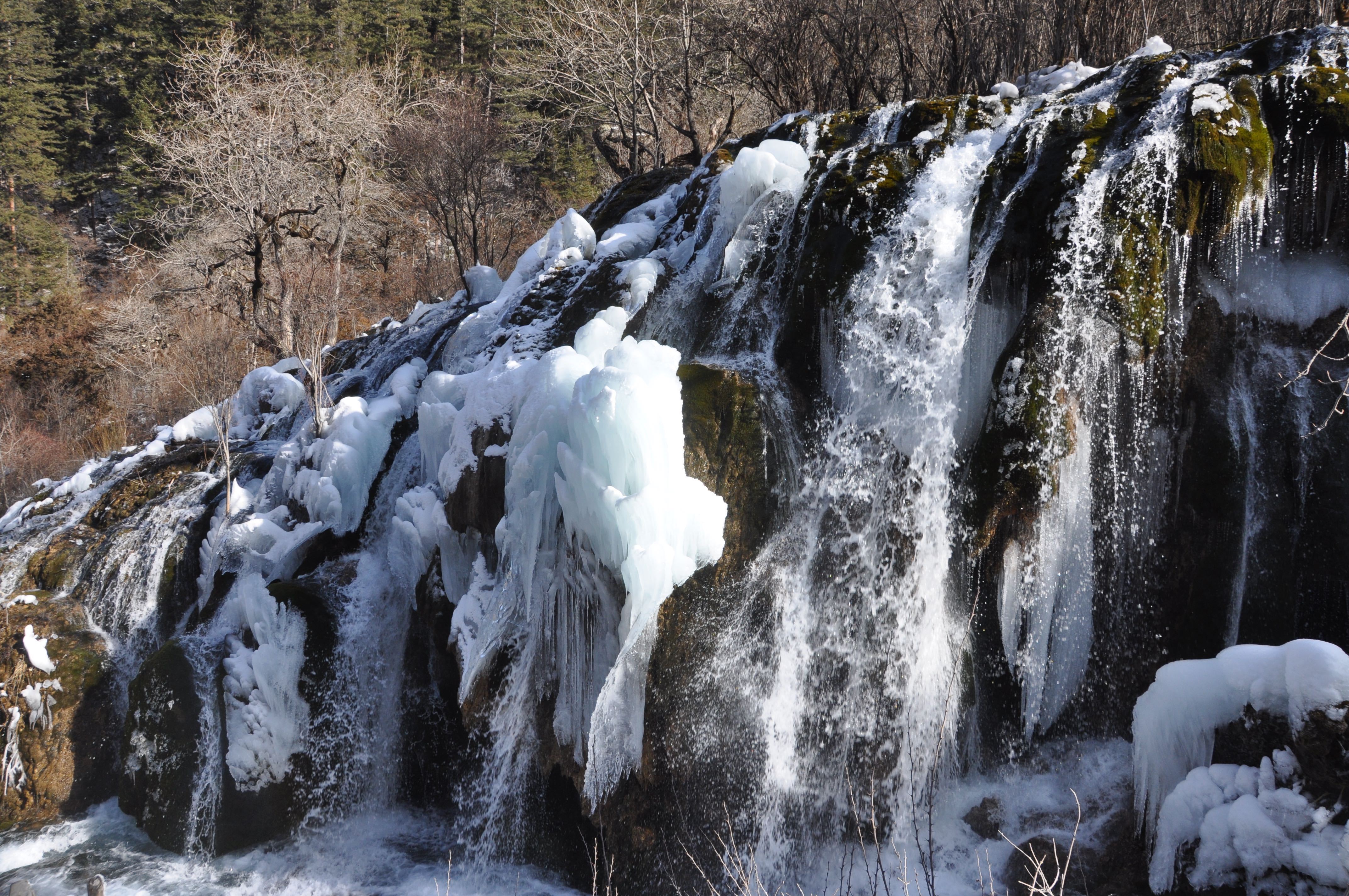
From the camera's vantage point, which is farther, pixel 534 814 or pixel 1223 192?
pixel 534 814

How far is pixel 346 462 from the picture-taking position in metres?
7.37

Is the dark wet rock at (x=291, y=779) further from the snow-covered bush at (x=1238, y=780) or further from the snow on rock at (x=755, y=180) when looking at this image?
the snow-covered bush at (x=1238, y=780)

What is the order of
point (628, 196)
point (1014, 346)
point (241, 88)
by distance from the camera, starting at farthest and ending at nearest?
point (241, 88) → point (628, 196) → point (1014, 346)

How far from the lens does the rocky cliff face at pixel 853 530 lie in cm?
520

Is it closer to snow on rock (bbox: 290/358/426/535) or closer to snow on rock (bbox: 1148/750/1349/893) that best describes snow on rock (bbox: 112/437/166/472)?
snow on rock (bbox: 290/358/426/535)

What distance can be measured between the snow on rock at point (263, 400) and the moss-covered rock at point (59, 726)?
11.8 feet

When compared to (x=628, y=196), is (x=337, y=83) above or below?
above

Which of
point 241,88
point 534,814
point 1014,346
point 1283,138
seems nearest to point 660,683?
point 534,814

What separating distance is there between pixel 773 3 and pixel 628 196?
3971 millimetres

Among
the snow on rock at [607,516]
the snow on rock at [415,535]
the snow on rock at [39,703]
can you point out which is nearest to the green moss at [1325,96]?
the snow on rock at [607,516]

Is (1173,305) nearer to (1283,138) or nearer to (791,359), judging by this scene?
(1283,138)

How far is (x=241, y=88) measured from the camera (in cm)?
1694

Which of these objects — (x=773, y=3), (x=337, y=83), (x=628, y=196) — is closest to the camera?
(x=628, y=196)

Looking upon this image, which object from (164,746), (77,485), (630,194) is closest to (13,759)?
(164,746)
